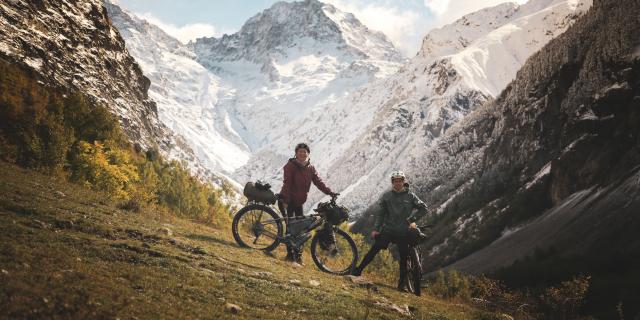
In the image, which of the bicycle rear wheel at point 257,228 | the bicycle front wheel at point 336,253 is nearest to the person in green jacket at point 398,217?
the bicycle front wheel at point 336,253

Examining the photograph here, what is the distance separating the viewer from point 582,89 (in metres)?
139

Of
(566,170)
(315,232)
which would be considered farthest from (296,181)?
(566,170)

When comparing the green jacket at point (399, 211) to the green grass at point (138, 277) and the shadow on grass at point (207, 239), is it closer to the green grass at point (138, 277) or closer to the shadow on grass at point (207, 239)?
the green grass at point (138, 277)

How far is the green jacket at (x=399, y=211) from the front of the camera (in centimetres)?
1501

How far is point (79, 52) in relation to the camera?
7994 cm

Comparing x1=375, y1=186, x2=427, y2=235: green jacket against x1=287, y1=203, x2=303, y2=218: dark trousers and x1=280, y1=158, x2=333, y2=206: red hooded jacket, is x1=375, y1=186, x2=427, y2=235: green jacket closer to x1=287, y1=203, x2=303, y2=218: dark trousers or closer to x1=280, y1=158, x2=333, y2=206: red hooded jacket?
x1=280, y1=158, x2=333, y2=206: red hooded jacket

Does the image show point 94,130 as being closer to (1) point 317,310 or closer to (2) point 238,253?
(2) point 238,253

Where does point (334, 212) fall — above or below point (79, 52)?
below

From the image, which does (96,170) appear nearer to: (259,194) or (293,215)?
(259,194)

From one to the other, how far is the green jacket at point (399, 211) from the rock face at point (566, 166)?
1836 inches

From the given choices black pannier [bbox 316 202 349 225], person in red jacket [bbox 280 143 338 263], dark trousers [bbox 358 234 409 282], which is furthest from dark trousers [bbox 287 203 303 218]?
dark trousers [bbox 358 234 409 282]

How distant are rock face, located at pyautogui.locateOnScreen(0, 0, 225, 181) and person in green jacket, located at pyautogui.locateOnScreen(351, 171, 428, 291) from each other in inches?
2252

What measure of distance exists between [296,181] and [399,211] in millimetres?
3744

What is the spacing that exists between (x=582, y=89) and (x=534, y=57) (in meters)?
62.0
